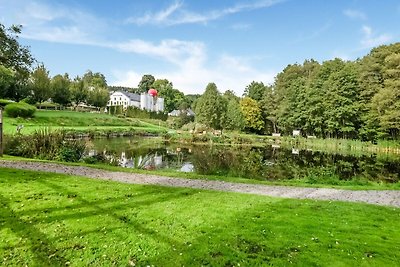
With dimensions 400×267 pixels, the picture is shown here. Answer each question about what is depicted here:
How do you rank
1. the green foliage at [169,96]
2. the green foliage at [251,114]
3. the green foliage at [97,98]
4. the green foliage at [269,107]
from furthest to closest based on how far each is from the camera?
the green foliage at [169,96], the green foliage at [97,98], the green foliage at [251,114], the green foliage at [269,107]

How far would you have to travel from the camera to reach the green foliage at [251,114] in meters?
60.1

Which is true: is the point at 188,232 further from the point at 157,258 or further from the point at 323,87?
the point at 323,87

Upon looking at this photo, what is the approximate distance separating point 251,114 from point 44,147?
158 ft

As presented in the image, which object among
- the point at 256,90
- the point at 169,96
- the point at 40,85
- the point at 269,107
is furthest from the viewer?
the point at 169,96

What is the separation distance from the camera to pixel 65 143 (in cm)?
1591

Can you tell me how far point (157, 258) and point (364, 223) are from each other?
397 centimetres

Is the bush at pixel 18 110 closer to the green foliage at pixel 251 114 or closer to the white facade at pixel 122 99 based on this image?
the green foliage at pixel 251 114

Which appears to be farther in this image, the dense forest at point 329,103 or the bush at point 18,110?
the bush at point 18,110

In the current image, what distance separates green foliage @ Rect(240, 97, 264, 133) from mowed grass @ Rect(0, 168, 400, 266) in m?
52.7

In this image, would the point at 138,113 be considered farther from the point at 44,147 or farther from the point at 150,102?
the point at 44,147

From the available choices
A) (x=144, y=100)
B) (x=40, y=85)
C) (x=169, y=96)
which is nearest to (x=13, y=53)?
(x=40, y=85)

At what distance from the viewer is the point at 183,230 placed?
5473 mm

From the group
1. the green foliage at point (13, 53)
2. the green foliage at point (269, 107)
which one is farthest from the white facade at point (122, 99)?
the green foliage at point (13, 53)

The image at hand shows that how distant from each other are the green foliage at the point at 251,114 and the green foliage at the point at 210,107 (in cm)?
674
